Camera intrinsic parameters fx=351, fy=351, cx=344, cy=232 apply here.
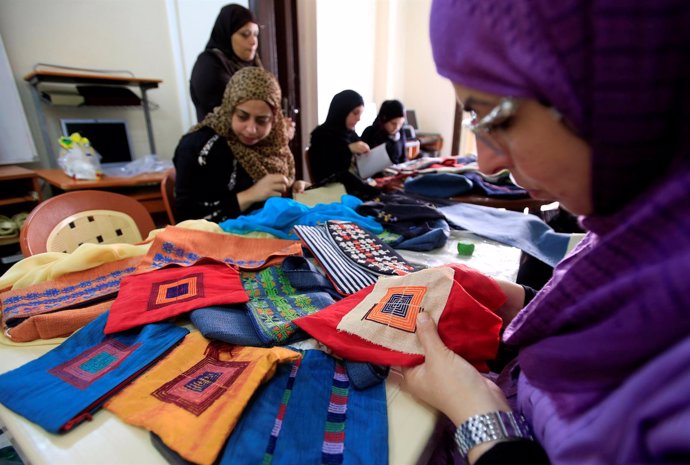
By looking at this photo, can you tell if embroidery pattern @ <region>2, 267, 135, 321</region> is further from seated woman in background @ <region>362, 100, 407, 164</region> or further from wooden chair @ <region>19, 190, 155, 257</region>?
seated woman in background @ <region>362, 100, 407, 164</region>

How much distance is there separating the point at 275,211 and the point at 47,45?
3.49 metres

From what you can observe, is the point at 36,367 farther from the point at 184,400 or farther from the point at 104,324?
the point at 184,400

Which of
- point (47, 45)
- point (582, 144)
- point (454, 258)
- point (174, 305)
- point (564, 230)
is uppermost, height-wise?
point (47, 45)

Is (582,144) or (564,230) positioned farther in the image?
(564,230)

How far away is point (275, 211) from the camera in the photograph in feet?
3.89

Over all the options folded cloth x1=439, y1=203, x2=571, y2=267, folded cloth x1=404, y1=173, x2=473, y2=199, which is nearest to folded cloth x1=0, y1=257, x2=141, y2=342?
folded cloth x1=439, y1=203, x2=571, y2=267

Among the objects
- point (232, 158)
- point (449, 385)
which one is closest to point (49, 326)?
point (449, 385)

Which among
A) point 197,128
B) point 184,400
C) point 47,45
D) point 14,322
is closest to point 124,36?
point 47,45

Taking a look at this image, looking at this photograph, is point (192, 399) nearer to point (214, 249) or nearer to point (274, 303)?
point (274, 303)

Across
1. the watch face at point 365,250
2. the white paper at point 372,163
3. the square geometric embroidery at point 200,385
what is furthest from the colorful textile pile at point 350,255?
the white paper at point 372,163

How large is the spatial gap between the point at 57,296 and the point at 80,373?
0.94 ft

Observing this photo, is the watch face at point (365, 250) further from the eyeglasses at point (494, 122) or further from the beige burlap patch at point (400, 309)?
the eyeglasses at point (494, 122)

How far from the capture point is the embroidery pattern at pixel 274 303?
0.63m

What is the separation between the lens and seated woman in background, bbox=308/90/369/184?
8.07 ft
